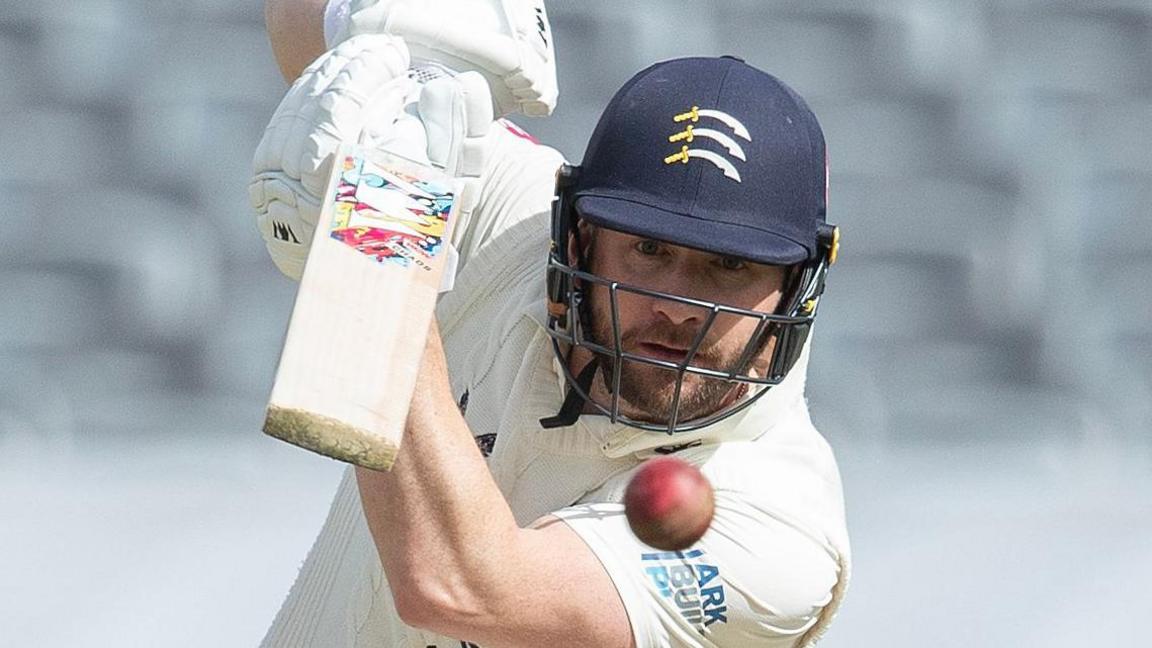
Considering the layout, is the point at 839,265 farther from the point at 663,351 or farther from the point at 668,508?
the point at 668,508

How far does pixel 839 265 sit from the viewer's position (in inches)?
126

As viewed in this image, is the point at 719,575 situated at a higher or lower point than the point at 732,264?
lower

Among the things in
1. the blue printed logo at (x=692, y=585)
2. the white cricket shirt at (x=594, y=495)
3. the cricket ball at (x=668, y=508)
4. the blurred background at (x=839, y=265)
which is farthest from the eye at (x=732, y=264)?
the blurred background at (x=839, y=265)

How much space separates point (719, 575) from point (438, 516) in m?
0.32

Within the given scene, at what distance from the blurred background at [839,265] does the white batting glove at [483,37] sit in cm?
147

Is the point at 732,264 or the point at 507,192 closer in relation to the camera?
the point at 732,264

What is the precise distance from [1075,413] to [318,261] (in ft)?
7.22

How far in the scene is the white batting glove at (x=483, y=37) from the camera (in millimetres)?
1550

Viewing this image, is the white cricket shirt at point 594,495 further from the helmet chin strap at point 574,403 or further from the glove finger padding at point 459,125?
the glove finger padding at point 459,125

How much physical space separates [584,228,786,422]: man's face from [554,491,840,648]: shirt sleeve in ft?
0.31

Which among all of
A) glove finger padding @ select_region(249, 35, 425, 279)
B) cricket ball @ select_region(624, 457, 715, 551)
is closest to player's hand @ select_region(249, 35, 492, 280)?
glove finger padding @ select_region(249, 35, 425, 279)

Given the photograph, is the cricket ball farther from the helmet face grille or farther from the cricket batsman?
the helmet face grille

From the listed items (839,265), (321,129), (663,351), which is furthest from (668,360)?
(839,265)

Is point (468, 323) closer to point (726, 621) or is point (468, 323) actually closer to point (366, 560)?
point (366, 560)
